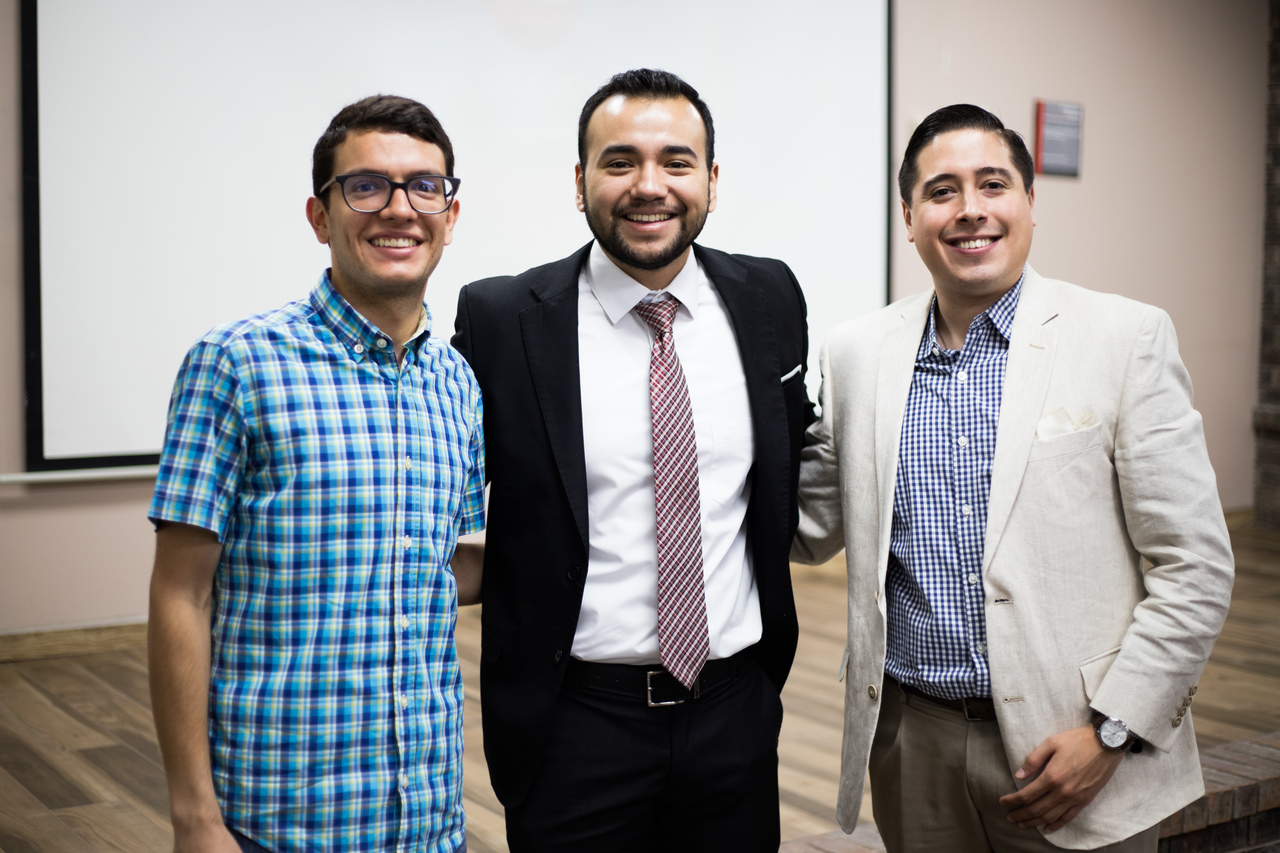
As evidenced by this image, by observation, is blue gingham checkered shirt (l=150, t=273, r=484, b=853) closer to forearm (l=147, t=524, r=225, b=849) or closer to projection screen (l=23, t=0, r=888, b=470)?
forearm (l=147, t=524, r=225, b=849)

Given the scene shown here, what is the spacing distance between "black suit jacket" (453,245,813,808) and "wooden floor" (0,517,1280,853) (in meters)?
1.27

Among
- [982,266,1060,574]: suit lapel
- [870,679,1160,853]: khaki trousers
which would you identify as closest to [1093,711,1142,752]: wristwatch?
[870,679,1160,853]: khaki trousers

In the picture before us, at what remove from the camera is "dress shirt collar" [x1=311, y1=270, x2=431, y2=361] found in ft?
4.61

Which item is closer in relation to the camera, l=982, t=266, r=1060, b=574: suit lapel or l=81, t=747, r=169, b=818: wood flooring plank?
l=982, t=266, r=1060, b=574: suit lapel

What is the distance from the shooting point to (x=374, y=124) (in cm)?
143

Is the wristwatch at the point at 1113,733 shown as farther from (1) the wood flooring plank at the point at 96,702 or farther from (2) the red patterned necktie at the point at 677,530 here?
(1) the wood flooring plank at the point at 96,702

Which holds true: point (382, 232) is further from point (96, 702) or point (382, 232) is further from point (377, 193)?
point (96, 702)

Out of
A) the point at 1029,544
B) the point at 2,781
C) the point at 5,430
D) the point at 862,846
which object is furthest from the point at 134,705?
the point at 1029,544

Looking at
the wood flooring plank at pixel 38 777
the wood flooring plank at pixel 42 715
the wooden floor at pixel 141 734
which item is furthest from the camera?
the wood flooring plank at pixel 42 715

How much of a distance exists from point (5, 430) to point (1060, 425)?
3.97 metres

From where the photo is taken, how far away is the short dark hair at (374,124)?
4.69ft

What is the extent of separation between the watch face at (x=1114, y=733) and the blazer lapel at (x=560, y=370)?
0.79 m

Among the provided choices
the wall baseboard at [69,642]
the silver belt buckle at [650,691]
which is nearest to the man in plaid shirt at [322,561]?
the silver belt buckle at [650,691]

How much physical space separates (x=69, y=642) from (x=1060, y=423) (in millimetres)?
4041
